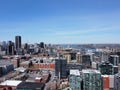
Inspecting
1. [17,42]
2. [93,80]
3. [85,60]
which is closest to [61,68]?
[93,80]

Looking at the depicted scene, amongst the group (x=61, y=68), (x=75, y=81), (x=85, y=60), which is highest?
(x=85, y=60)

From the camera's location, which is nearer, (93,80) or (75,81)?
(93,80)

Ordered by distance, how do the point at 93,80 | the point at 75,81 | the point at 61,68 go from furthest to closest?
1. the point at 61,68
2. the point at 75,81
3. the point at 93,80

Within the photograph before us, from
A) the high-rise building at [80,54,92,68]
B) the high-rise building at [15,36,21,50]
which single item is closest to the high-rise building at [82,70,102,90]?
the high-rise building at [80,54,92,68]

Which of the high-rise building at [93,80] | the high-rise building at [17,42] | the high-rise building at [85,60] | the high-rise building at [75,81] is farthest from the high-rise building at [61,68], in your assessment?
the high-rise building at [17,42]

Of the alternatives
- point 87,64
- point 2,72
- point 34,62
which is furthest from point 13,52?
point 87,64

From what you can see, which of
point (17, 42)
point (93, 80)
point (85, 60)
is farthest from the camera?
point (17, 42)

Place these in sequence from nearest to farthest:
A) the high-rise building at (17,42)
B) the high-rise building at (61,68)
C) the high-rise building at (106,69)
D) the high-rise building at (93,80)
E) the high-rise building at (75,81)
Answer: the high-rise building at (93,80), the high-rise building at (75,81), the high-rise building at (106,69), the high-rise building at (61,68), the high-rise building at (17,42)

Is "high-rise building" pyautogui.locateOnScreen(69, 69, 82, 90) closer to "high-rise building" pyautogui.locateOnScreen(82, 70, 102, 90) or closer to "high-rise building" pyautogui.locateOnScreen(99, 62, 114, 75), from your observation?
"high-rise building" pyautogui.locateOnScreen(82, 70, 102, 90)

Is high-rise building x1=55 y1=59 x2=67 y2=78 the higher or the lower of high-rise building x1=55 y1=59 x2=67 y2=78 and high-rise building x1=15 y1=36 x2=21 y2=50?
the lower

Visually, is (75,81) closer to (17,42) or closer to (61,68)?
(61,68)

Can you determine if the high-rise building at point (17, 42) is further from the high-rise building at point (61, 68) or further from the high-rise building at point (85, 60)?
the high-rise building at point (61, 68)
